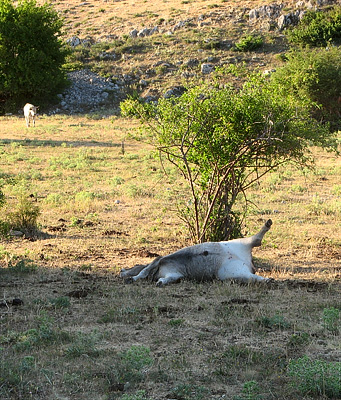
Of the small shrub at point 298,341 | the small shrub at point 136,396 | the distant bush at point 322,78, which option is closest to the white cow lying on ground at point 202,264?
the small shrub at point 298,341

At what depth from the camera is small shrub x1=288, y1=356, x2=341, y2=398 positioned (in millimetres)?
4246

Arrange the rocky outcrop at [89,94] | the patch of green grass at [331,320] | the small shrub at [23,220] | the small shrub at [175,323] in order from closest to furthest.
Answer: the patch of green grass at [331,320]
the small shrub at [175,323]
the small shrub at [23,220]
the rocky outcrop at [89,94]

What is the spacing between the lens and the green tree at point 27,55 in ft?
125

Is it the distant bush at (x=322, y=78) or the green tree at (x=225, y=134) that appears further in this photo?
the distant bush at (x=322, y=78)

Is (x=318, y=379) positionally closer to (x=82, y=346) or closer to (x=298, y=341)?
(x=298, y=341)

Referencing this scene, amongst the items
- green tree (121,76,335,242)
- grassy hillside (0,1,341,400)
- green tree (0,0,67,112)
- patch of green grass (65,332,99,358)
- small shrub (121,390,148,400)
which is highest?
green tree (0,0,67,112)

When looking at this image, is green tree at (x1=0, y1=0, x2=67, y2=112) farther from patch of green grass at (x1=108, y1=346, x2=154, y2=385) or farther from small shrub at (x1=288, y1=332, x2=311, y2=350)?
patch of green grass at (x1=108, y1=346, x2=154, y2=385)

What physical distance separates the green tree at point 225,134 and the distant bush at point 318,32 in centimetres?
3821

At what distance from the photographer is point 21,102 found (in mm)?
40125

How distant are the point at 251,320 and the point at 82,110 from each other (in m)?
34.0

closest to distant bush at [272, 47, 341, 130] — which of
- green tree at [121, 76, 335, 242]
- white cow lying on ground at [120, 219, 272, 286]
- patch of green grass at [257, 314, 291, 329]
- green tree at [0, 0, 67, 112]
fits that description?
Answer: green tree at [0, 0, 67, 112]

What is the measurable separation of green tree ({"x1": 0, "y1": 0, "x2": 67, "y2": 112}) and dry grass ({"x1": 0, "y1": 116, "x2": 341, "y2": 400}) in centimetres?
2599

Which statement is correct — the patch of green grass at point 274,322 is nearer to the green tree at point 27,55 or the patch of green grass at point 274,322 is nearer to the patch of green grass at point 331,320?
the patch of green grass at point 331,320

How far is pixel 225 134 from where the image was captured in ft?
30.0
